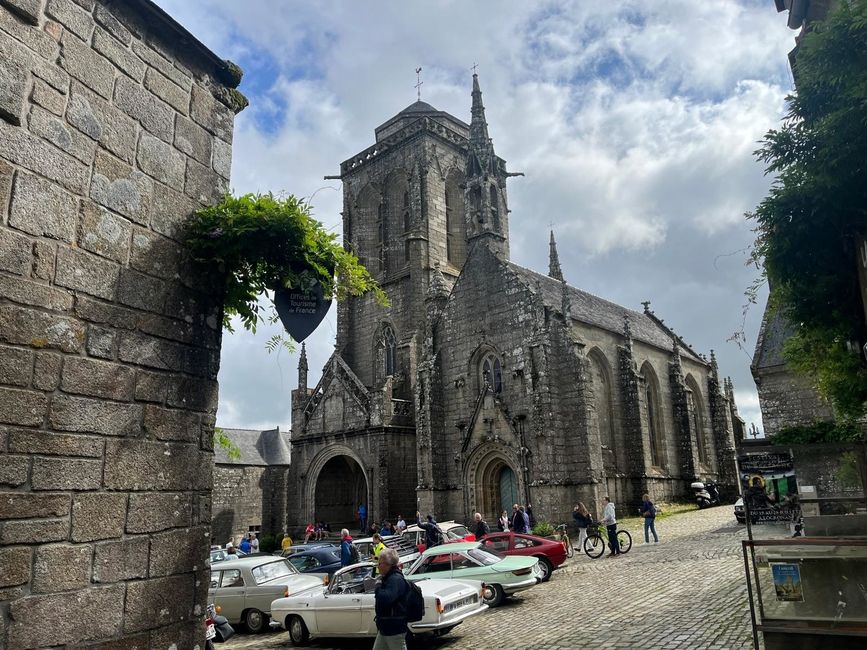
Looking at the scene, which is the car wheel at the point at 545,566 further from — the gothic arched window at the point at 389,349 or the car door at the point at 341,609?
the gothic arched window at the point at 389,349

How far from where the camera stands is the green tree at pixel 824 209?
618 cm

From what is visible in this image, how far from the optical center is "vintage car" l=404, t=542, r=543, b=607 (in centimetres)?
1241

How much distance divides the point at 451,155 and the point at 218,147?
31683 mm

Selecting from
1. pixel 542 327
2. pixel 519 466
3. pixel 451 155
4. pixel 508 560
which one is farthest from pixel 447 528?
pixel 451 155

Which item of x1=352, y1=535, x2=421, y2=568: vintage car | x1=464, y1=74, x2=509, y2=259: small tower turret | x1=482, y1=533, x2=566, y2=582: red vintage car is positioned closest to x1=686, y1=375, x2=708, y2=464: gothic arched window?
x1=464, y1=74, x2=509, y2=259: small tower turret

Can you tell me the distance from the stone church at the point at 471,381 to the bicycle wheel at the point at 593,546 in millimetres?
2644

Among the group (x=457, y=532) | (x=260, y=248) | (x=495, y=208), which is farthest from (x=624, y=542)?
(x=260, y=248)

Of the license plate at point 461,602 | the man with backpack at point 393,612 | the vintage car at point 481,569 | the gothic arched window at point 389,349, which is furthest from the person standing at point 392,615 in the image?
the gothic arched window at point 389,349

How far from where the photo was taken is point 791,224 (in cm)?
732

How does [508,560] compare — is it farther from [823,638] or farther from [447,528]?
[823,638]

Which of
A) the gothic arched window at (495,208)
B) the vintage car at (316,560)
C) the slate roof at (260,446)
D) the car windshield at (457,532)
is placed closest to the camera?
the vintage car at (316,560)

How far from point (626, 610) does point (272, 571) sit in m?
7.43

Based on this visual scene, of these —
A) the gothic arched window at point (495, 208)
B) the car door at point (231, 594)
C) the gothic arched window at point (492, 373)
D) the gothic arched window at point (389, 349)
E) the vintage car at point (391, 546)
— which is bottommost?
the car door at point (231, 594)

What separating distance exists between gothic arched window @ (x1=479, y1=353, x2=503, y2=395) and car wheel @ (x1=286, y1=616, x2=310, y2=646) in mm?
14005
